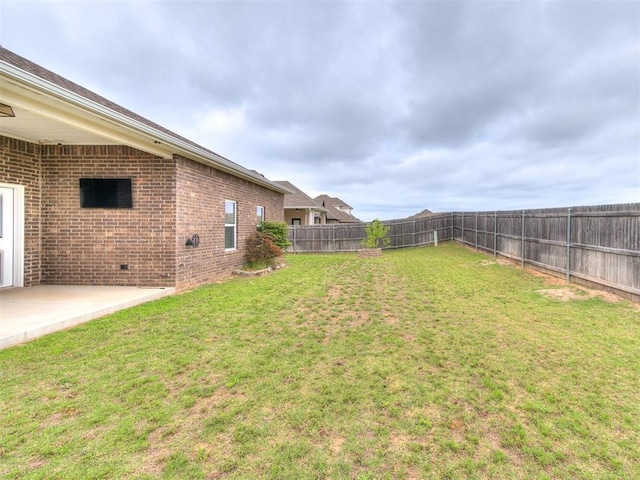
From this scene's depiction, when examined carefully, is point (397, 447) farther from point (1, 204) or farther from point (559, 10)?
point (559, 10)

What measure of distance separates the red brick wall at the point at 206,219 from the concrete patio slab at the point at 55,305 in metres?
1.03

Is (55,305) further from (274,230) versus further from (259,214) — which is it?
(259,214)

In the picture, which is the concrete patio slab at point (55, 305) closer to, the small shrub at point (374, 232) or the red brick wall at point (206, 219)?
the red brick wall at point (206, 219)

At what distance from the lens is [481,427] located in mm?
2412

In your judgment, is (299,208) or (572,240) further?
(299,208)

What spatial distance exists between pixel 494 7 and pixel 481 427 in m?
11.2

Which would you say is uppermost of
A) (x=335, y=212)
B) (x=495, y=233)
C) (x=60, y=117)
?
(x=335, y=212)

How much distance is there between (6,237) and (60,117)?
3.42m

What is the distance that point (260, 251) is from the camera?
414 inches

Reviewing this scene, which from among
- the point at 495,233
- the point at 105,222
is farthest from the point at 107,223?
the point at 495,233

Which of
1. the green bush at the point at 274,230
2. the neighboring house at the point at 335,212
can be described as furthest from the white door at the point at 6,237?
the neighboring house at the point at 335,212

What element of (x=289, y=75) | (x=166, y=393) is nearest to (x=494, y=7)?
(x=289, y=75)

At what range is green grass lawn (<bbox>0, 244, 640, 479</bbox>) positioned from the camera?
6.72 ft

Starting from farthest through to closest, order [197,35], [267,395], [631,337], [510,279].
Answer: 1. [197,35]
2. [510,279]
3. [631,337]
4. [267,395]
